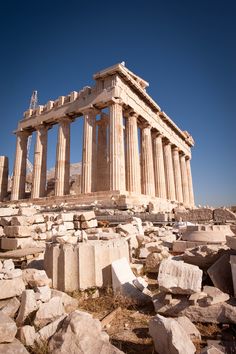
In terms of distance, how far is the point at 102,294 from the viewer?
404 centimetres

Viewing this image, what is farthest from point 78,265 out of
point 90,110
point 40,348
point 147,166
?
point 147,166

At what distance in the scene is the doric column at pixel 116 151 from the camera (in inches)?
732

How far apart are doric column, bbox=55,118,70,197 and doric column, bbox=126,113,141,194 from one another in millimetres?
5959

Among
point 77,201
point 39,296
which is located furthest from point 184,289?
point 77,201

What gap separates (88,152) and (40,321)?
18.4 meters

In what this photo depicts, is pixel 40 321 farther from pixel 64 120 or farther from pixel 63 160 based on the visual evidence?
pixel 64 120

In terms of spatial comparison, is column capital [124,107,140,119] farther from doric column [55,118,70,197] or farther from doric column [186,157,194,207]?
doric column [186,157,194,207]

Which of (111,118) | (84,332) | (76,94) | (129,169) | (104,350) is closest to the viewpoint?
(104,350)

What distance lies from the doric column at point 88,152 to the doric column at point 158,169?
891 cm

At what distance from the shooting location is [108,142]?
21.8 meters

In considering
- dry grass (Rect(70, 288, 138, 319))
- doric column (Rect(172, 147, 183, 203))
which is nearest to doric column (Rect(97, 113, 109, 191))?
doric column (Rect(172, 147, 183, 203))

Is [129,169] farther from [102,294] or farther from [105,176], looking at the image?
[102,294]

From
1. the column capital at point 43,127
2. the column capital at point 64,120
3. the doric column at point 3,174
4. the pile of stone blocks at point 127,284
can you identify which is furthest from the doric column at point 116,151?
the doric column at point 3,174

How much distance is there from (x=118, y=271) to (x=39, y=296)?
1369mm
